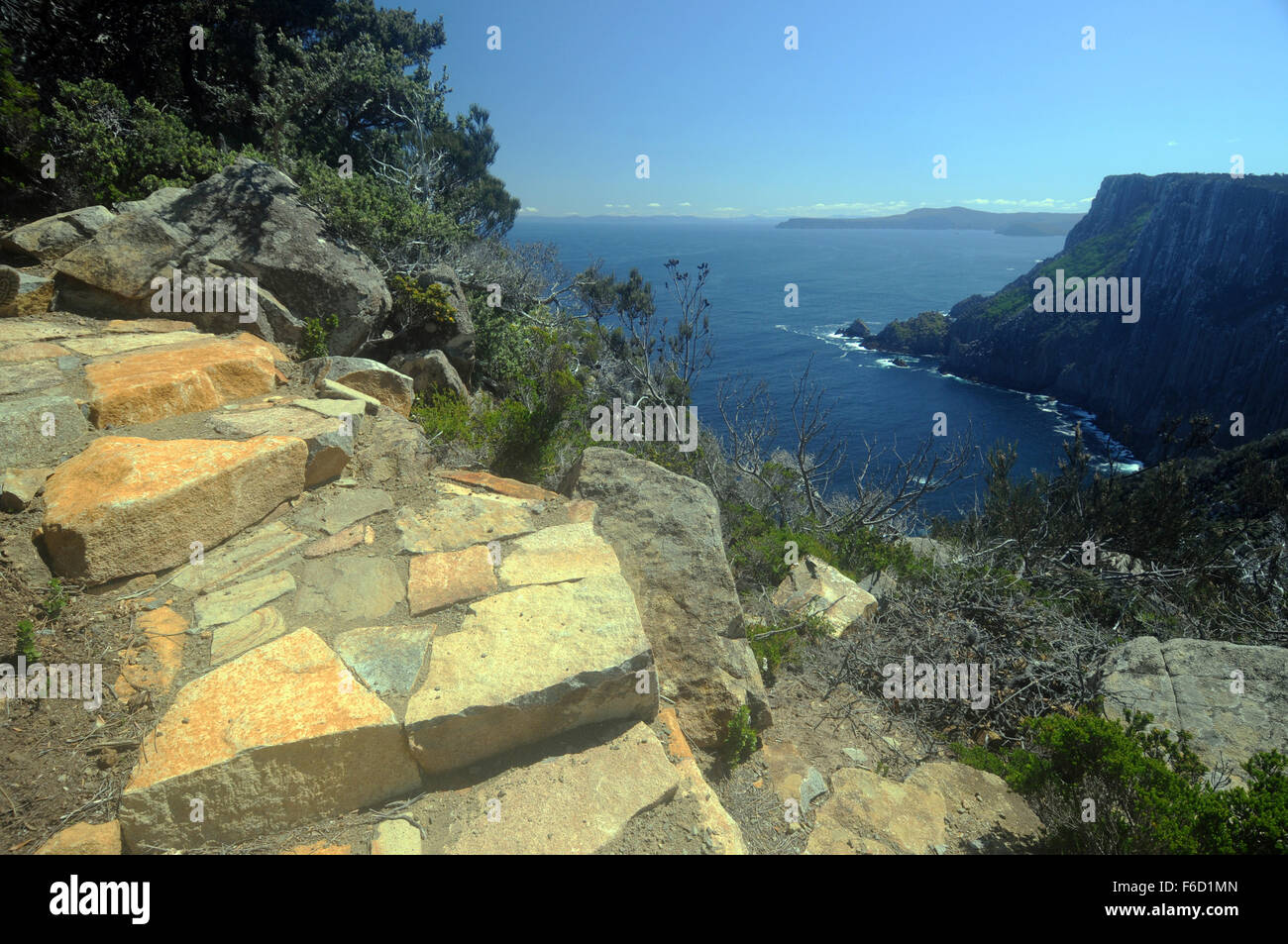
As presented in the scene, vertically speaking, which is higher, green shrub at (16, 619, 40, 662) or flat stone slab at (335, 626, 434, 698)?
green shrub at (16, 619, 40, 662)

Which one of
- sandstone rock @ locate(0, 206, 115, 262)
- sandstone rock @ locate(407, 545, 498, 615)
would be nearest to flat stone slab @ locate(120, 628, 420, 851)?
sandstone rock @ locate(407, 545, 498, 615)

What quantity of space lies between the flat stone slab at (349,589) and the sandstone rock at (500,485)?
104 cm

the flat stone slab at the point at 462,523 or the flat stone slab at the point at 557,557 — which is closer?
the flat stone slab at the point at 557,557

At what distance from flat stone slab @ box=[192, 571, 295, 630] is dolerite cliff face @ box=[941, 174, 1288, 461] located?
51.6 metres

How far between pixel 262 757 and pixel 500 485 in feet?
7.52

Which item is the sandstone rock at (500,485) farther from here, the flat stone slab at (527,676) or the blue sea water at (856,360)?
the blue sea water at (856,360)

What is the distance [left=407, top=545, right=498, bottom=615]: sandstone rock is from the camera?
119 inches

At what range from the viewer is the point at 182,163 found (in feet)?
23.1

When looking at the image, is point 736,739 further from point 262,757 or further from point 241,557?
point 241,557

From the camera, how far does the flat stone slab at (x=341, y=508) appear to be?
347 cm

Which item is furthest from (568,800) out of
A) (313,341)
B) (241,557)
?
(313,341)

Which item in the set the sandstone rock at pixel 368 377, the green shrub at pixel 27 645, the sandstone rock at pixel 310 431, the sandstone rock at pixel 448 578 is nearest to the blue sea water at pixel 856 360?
the sandstone rock at pixel 368 377

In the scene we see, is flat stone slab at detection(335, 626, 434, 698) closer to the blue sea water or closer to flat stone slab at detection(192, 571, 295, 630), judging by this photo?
flat stone slab at detection(192, 571, 295, 630)

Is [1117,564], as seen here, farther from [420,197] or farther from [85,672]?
[420,197]
